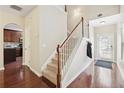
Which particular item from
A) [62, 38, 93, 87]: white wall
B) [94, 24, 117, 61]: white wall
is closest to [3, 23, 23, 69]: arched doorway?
[62, 38, 93, 87]: white wall

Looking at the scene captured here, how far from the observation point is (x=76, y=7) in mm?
6574

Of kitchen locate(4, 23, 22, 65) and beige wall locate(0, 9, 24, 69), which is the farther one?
kitchen locate(4, 23, 22, 65)

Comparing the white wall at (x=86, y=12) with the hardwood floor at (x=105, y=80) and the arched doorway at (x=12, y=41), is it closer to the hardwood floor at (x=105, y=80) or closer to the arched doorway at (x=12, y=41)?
the hardwood floor at (x=105, y=80)

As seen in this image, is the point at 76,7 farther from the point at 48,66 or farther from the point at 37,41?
the point at 48,66

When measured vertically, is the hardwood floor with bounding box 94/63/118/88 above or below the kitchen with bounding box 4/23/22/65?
below

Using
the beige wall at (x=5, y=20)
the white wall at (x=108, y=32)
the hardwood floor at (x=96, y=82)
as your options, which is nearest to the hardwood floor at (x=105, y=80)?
the hardwood floor at (x=96, y=82)

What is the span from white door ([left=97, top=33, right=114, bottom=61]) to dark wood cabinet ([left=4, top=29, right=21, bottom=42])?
21.7ft

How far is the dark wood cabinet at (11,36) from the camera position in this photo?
26.4ft

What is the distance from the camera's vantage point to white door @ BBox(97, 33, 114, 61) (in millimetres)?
7180

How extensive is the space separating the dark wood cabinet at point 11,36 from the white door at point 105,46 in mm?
6604

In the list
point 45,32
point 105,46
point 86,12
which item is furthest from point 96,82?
point 105,46

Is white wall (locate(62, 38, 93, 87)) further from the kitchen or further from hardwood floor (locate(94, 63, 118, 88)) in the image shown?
the kitchen

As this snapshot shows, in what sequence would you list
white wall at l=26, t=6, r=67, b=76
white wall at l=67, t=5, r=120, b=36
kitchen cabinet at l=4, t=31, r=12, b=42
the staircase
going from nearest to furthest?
the staircase, white wall at l=26, t=6, r=67, b=76, white wall at l=67, t=5, r=120, b=36, kitchen cabinet at l=4, t=31, r=12, b=42

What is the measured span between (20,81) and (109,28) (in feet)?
21.1
